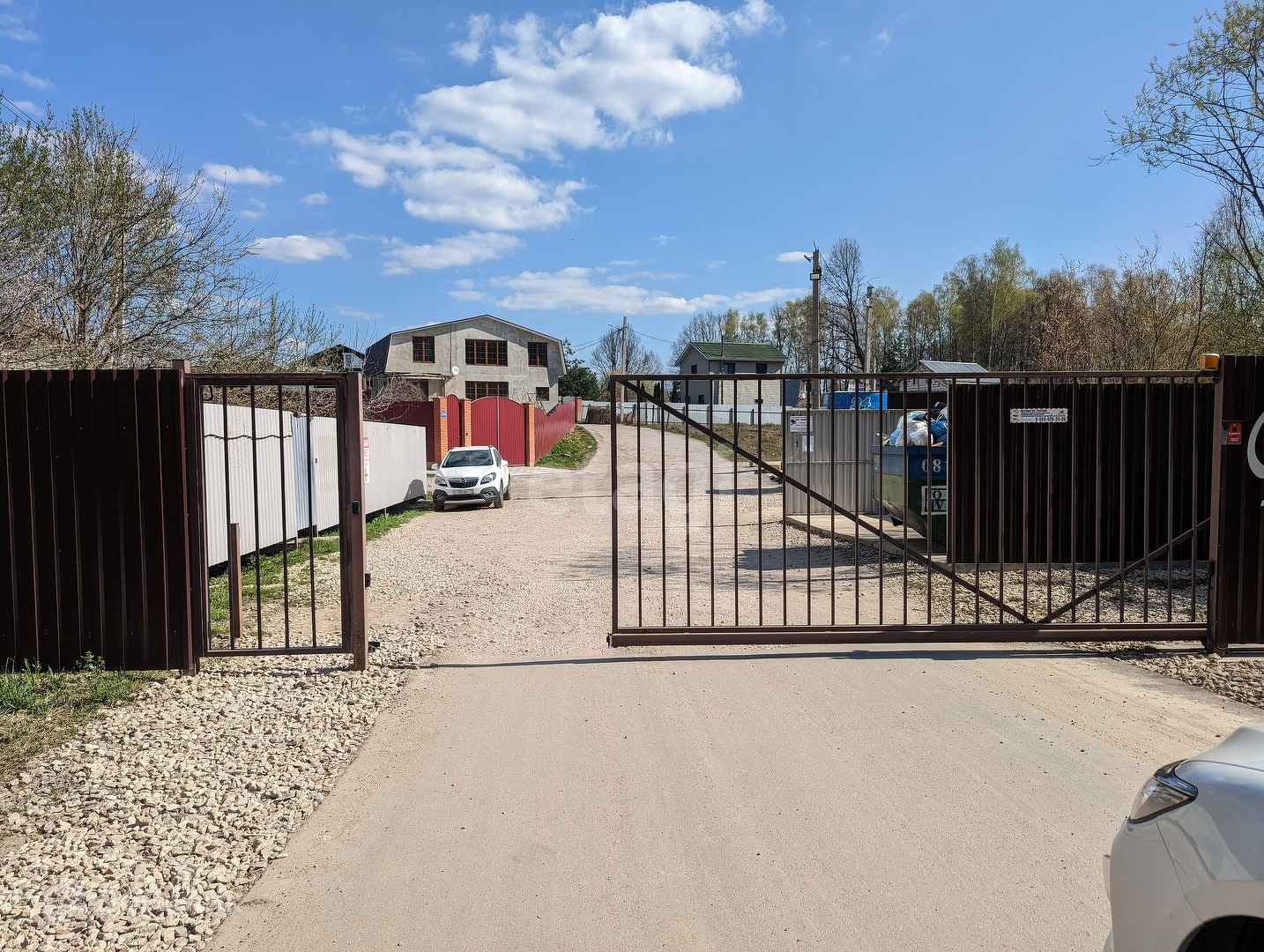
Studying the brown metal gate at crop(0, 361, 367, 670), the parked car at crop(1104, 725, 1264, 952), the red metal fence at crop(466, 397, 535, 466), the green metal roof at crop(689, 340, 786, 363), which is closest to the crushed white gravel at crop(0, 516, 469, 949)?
the brown metal gate at crop(0, 361, 367, 670)

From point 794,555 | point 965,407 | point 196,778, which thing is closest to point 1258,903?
point 196,778

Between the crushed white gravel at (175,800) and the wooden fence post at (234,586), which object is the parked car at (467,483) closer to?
the crushed white gravel at (175,800)

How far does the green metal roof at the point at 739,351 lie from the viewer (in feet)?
A: 254

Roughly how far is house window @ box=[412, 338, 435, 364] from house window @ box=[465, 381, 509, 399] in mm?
3076

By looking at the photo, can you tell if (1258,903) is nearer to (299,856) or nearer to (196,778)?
(299,856)

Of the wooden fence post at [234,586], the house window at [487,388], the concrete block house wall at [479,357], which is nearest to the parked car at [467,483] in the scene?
the wooden fence post at [234,586]

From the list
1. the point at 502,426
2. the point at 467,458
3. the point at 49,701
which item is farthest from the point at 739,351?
the point at 49,701

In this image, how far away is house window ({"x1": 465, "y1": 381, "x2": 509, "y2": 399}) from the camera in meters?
56.2

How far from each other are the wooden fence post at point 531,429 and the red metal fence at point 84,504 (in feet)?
102

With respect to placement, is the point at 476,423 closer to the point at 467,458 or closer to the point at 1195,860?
the point at 467,458

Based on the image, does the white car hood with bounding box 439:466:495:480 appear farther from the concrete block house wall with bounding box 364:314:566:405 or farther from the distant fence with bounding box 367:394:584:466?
the concrete block house wall with bounding box 364:314:566:405

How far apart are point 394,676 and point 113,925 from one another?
3.34 m

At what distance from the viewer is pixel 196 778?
4488 millimetres

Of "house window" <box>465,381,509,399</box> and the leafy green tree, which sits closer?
"house window" <box>465,381,509,399</box>
